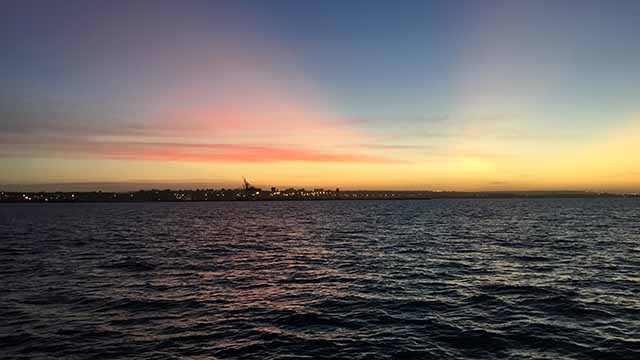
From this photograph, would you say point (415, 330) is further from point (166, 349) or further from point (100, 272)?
point (100, 272)

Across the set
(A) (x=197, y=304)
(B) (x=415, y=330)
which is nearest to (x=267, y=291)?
(A) (x=197, y=304)

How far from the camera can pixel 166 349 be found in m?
22.6

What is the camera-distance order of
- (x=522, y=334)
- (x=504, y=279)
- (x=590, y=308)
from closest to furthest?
1. (x=522, y=334)
2. (x=590, y=308)
3. (x=504, y=279)

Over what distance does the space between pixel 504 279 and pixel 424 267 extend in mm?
7872

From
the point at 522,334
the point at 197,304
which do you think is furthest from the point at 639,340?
the point at 197,304

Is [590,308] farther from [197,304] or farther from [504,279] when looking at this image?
[197,304]

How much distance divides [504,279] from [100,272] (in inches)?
1260

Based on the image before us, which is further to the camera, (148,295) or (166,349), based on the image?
(148,295)

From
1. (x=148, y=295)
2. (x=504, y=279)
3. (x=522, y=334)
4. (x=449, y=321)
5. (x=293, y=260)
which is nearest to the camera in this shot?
(x=522, y=334)

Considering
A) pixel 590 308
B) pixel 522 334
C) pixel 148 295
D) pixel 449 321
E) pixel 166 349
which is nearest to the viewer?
pixel 166 349

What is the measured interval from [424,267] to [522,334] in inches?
828

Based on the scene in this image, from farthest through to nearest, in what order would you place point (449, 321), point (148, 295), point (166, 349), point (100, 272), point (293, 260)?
point (293, 260) → point (100, 272) → point (148, 295) → point (449, 321) → point (166, 349)

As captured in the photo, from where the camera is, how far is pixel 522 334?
24.8 meters

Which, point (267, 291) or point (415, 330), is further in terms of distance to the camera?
point (267, 291)
